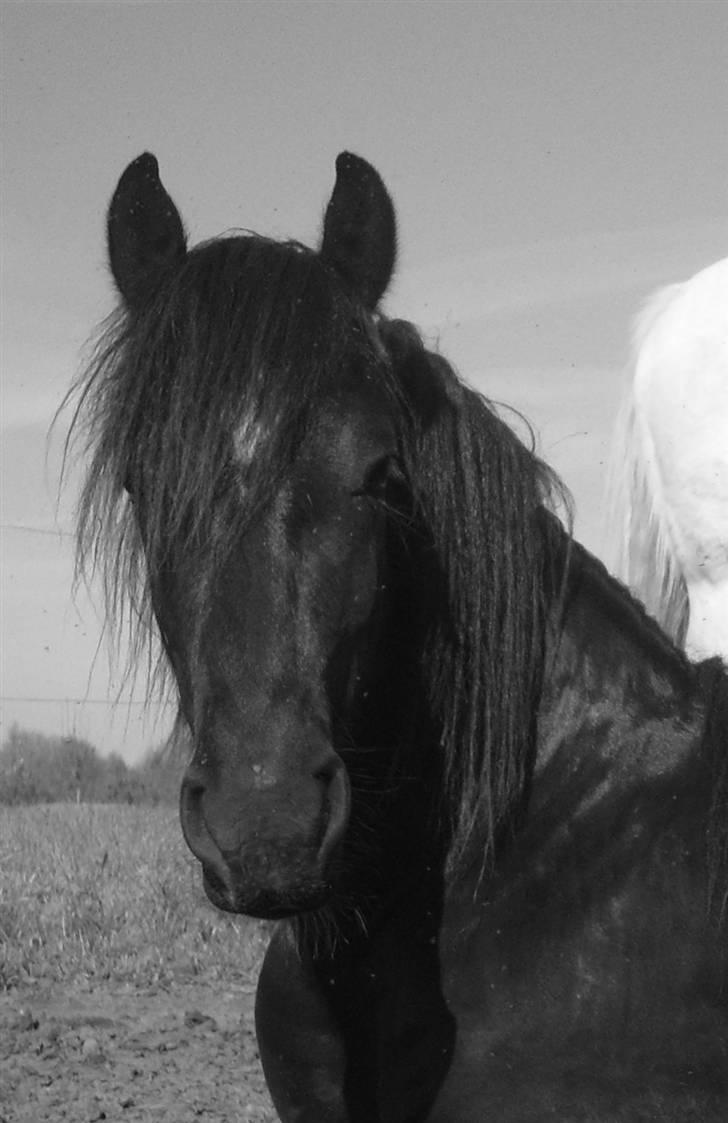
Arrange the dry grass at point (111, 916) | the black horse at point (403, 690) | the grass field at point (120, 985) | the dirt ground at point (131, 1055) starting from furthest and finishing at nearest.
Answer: the dry grass at point (111, 916)
the grass field at point (120, 985)
the dirt ground at point (131, 1055)
the black horse at point (403, 690)

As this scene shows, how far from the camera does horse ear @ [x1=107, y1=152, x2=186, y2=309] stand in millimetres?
2418

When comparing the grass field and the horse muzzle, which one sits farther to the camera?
the grass field

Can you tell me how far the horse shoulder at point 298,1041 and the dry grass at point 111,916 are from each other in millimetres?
3255

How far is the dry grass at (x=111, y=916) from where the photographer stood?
567 centimetres

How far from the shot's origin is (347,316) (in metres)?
2.28

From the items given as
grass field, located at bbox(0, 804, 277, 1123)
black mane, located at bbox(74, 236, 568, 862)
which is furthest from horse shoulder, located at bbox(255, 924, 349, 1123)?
grass field, located at bbox(0, 804, 277, 1123)

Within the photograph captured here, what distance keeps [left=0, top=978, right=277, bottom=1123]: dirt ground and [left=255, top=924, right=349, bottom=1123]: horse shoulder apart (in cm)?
180

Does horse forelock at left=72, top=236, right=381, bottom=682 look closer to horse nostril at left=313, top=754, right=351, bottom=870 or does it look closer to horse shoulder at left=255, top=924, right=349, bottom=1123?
horse nostril at left=313, top=754, right=351, bottom=870

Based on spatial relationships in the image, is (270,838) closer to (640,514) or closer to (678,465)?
(678,465)

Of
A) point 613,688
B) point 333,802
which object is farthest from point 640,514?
point 333,802

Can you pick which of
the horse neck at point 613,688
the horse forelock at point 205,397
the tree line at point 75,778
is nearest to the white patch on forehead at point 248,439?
the horse forelock at point 205,397

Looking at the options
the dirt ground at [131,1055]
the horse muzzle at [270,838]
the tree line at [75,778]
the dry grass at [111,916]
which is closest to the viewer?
the horse muzzle at [270,838]

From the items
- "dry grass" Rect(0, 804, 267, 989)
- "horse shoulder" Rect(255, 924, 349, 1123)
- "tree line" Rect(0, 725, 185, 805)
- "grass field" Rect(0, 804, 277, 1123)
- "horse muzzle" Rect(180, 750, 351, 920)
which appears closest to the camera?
"horse muzzle" Rect(180, 750, 351, 920)

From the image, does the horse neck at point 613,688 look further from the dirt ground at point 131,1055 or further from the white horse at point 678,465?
the white horse at point 678,465
